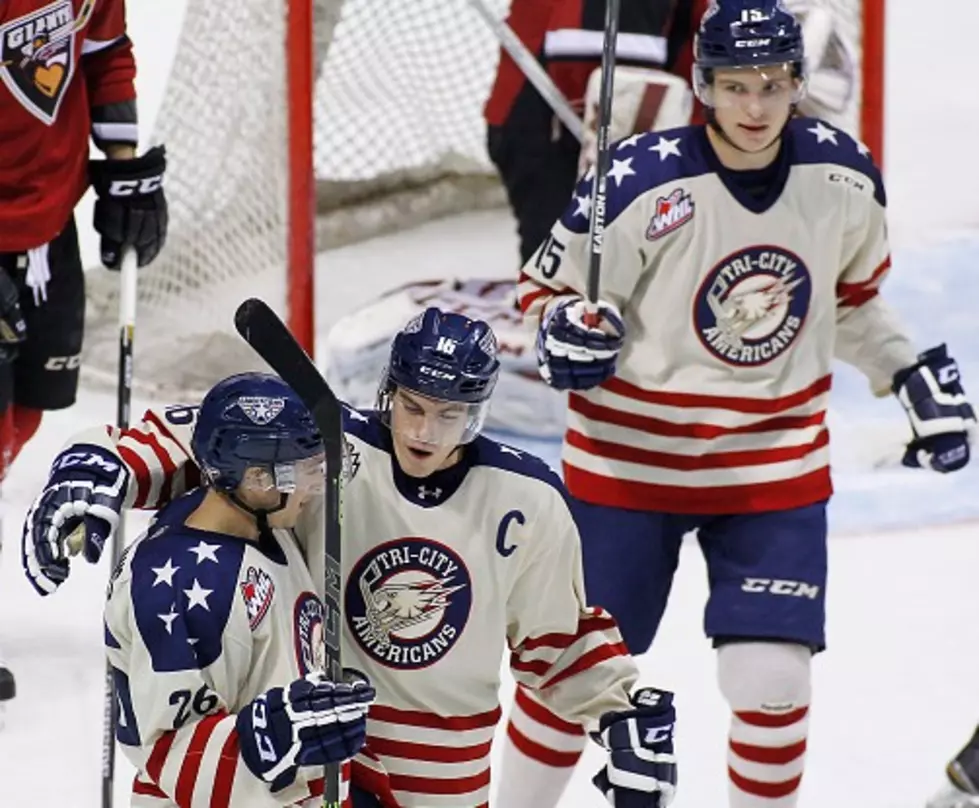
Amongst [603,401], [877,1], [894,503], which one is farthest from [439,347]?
[877,1]

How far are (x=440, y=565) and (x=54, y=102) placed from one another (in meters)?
1.26

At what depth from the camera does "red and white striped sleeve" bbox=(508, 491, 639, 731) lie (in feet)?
9.55

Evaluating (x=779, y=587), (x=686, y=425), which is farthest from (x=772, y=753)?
(x=686, y=425)

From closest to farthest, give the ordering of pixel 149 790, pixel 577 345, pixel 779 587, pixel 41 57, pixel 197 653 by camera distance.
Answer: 1. pixel 197 653
2. pixel 149 790
3. pixel 577 345
4. pixel 779 587
5. pixel 41 57

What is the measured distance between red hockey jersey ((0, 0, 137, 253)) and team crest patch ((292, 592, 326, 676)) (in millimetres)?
1252

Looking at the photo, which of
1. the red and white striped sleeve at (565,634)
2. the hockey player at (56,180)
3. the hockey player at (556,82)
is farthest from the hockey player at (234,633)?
the hockey player at (556,82)

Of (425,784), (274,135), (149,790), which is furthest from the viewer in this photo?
(274,135)

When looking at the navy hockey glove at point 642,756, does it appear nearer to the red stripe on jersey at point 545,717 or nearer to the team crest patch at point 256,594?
the team crest patch at point 256,594

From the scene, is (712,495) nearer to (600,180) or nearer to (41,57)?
(600,180)

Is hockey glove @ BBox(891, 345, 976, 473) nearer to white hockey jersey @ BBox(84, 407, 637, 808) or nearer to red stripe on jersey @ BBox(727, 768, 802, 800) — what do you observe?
red stripe on jersey @ BBox(727, 768, 802, 800)

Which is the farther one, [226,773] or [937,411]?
[937,411]

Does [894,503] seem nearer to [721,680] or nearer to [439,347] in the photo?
[721,680]

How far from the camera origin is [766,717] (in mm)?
3381

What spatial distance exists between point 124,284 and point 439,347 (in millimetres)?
1150
